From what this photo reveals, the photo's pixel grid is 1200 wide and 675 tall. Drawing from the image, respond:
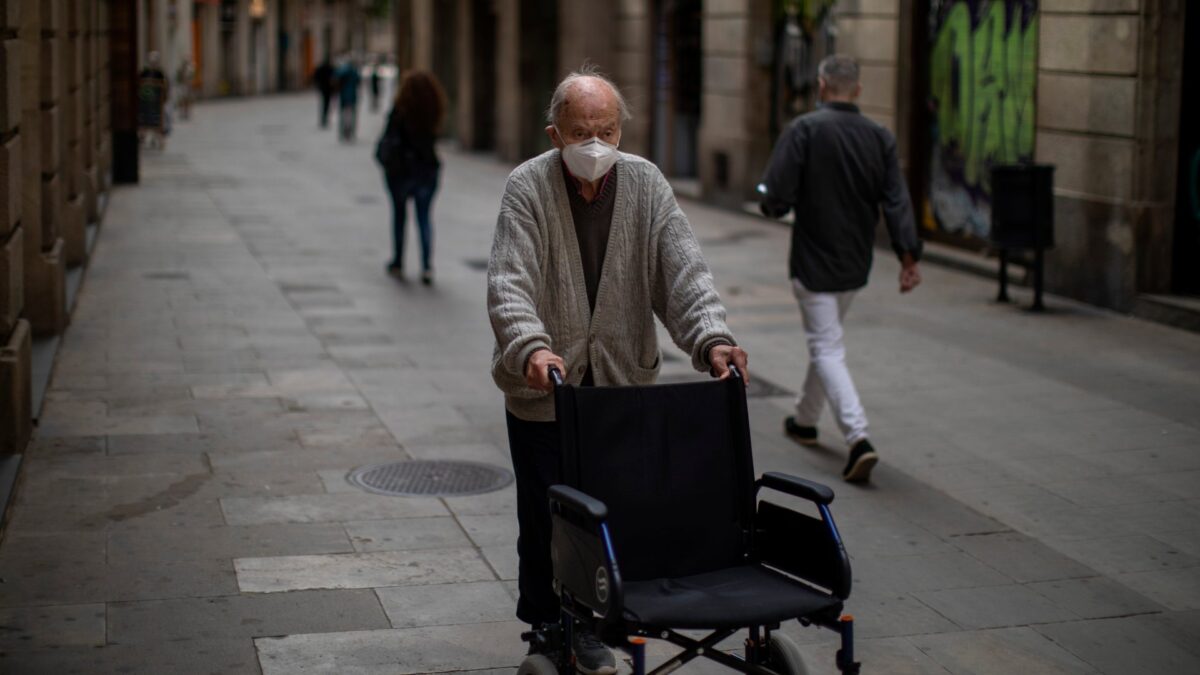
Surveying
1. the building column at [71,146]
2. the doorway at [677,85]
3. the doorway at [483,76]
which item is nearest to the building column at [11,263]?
the building column at [71,146]

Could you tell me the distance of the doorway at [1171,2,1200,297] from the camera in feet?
38.3

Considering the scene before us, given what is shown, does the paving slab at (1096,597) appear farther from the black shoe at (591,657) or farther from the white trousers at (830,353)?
the black shoe at (591,657)

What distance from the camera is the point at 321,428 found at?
27.6ft

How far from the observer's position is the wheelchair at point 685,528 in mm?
4098

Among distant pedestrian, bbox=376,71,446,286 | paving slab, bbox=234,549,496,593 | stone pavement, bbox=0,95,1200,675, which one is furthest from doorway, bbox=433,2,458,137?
paving slab, bbox=234,549,496,593

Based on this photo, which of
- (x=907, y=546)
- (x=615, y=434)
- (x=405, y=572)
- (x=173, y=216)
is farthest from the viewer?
(x=173, y=216)

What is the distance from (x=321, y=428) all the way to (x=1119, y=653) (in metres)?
4.37

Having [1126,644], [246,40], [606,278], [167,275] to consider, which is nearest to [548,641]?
[606,278]

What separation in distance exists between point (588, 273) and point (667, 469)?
0.63m

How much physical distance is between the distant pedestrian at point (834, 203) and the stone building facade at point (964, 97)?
4.66 meters

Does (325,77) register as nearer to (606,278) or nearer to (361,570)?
(361,570)

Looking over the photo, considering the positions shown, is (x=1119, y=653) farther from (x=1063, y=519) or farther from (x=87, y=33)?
(x=87, y=33)

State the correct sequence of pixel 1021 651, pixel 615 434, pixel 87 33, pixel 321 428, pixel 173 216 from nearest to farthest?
1. pixel 615 434
2. pixel 1021 651
3. pixel 321 428
4. pixel 87 33
5. pixel 173 216

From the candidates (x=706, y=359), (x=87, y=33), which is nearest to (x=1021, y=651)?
(x=706, y=359)
